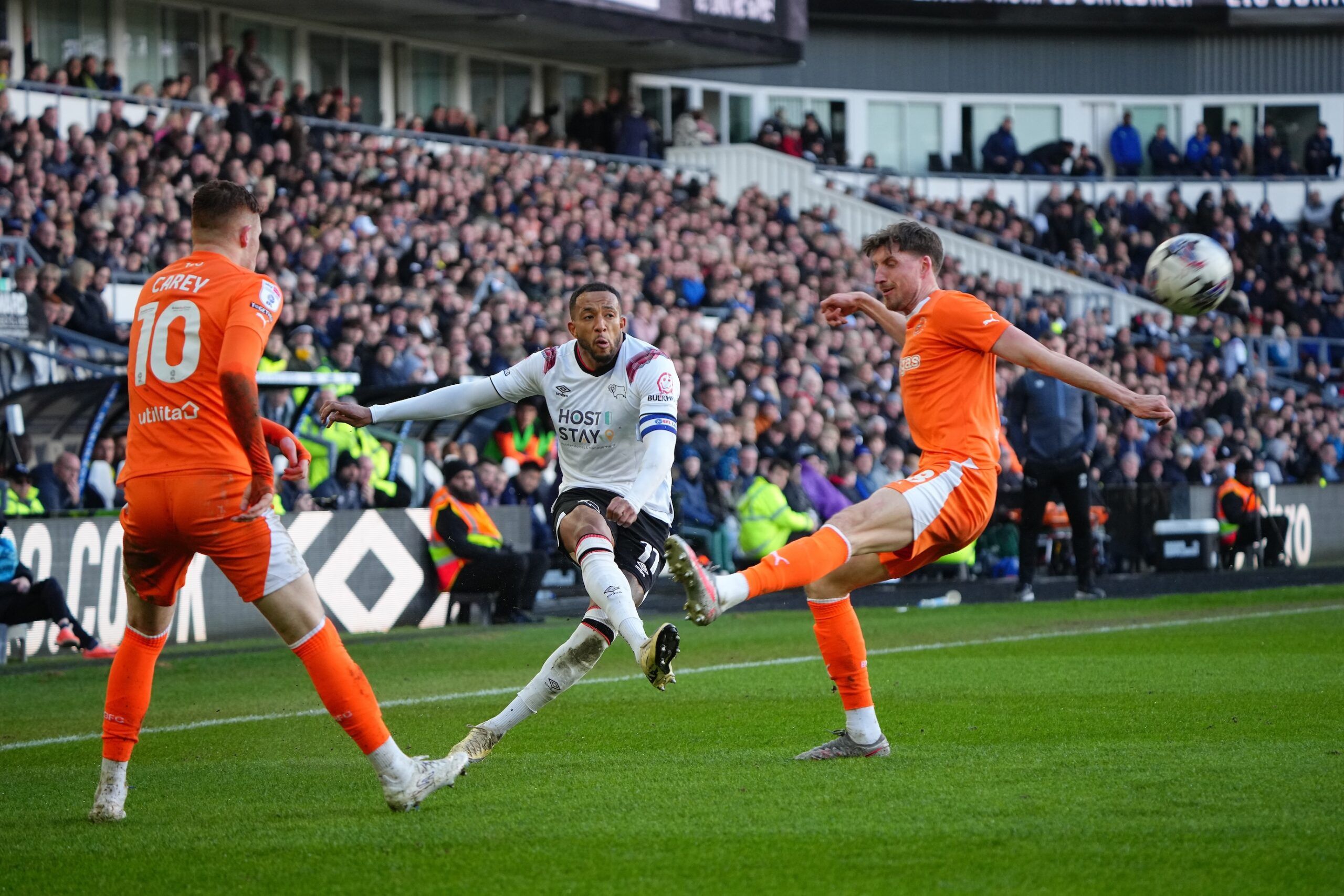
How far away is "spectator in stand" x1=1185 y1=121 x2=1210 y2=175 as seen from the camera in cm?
4078

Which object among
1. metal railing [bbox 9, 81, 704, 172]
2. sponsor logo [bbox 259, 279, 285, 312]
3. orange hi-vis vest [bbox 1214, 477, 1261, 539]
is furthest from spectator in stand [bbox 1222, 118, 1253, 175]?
sponsor logo [bbox 259, 279, 285, 312]

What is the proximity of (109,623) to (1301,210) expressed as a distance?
33.2 metres

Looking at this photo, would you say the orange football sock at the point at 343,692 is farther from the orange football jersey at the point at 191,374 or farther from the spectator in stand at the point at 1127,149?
the spectator in stand at the point at 1127,149

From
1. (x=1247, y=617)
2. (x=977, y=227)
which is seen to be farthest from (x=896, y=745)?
(x=977, y=227)

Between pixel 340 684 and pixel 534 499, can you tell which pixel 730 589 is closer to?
pixel 340 684

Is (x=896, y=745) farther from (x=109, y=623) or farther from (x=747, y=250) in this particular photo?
(x=747, y=250)

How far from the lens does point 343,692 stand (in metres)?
6.14

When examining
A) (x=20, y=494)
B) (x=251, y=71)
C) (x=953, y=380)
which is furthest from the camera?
(x=251, y=71)

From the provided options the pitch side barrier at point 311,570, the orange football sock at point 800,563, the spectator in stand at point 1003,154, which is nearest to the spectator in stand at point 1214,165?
the spectator in stand at point 1003,154

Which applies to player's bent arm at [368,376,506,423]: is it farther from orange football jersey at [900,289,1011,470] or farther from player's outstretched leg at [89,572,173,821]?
orange football jersey at [900,289,1011,470]

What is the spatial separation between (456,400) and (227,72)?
64.1 feet

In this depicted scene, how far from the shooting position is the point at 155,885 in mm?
5227

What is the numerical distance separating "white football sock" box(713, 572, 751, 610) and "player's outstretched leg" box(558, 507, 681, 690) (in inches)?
9.7

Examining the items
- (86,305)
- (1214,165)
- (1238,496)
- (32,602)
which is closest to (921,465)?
(32,602)
